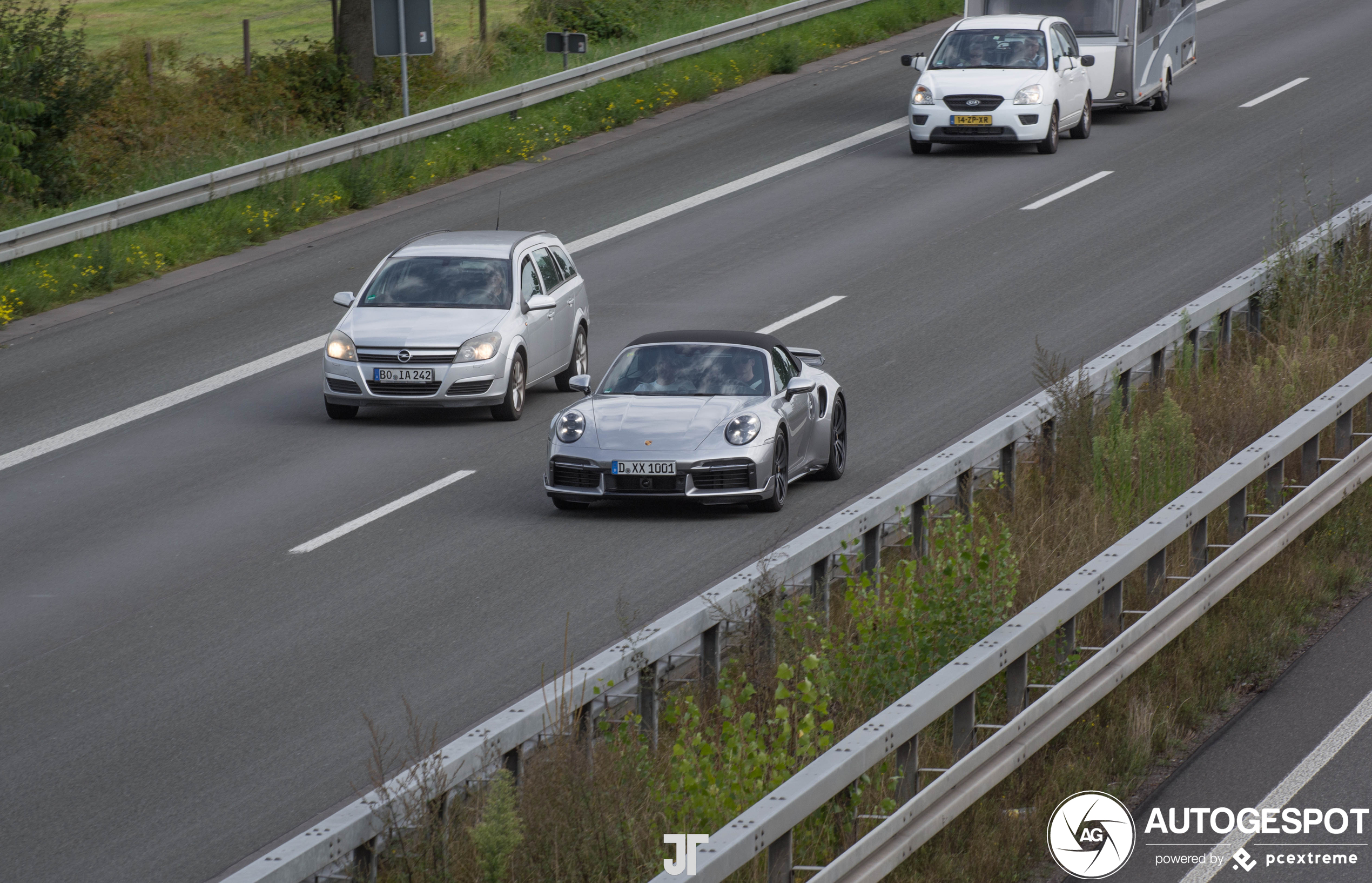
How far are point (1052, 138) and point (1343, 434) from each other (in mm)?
18324

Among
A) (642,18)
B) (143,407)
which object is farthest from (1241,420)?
(642,18)

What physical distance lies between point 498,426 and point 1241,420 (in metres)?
7.22

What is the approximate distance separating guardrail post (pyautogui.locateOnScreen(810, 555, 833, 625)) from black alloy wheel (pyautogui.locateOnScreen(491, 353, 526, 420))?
28.6 feet

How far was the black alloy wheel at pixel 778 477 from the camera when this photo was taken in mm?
14672

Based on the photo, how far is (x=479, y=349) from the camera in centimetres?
1777

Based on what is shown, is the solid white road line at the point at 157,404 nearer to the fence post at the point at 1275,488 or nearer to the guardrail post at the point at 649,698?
the guardrail post at the point at 649,698

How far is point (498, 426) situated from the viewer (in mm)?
18047

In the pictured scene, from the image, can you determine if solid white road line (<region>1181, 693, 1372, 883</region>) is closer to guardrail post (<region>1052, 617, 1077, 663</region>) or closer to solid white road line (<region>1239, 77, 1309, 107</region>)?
guardrail post (<region>1052, 617, 1077, 663</region>)

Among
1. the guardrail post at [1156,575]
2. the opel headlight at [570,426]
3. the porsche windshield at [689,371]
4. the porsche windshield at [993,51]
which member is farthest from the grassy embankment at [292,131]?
the guardrail post at [1156,575]

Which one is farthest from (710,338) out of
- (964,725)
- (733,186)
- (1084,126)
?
(1084,126)

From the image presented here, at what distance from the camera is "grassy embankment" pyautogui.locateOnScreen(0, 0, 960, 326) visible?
23891 mm

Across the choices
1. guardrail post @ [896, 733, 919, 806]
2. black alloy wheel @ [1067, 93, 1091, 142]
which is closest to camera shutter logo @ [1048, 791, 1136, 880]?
guardrail post @ [896, 733, 919, 806]

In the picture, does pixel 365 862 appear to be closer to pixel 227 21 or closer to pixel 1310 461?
pixel 1310 461

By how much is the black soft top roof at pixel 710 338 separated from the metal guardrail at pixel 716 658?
3.49 m
